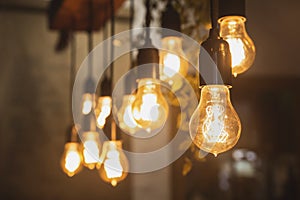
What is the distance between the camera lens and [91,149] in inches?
65.9

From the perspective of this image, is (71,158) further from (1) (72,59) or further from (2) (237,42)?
(1) (72,59)

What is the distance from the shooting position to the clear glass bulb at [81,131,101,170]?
1.67m

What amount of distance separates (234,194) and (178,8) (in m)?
2.94

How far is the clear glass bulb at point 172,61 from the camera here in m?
1.58

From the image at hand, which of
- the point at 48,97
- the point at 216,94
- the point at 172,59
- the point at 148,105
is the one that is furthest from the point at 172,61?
the point at 48,97

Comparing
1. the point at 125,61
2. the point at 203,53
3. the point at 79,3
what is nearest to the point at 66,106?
the point at 125,61

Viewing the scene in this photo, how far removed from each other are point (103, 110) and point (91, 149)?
16cm

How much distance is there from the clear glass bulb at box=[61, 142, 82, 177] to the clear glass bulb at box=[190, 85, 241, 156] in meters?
0.82

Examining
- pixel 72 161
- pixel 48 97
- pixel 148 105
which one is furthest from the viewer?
pixel 48 97

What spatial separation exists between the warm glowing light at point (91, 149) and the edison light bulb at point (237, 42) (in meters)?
0.71

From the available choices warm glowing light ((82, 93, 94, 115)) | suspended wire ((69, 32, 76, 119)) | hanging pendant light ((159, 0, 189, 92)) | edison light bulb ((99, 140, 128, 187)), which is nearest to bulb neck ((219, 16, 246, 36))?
hanging pendant light ((159, 0, 189, 92))

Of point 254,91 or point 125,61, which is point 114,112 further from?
point 254,91

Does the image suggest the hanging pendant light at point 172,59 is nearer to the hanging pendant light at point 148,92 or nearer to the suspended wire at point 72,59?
the hanging pendant light at point 148,92

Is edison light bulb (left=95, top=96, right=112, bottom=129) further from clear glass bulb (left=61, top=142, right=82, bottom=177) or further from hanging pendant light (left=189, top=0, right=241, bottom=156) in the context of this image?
hanging pendant light (left=189, top=0, right=241, bottom=156)
